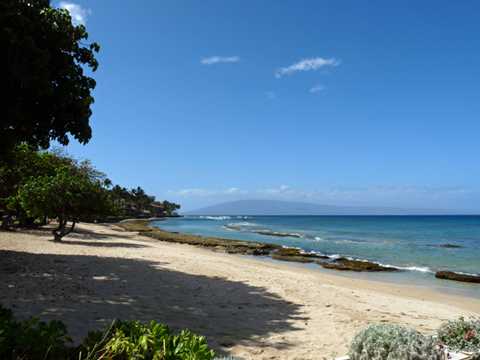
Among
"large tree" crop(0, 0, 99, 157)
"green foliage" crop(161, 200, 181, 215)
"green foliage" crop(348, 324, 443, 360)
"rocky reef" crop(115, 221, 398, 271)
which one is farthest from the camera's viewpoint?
"green foliage" crop(161, 200, 181, 215)

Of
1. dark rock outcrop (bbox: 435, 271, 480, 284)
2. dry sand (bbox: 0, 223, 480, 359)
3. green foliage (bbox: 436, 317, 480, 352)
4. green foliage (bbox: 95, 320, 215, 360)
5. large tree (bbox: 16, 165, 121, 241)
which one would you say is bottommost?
dark rock outcrop (bbox: 435, 271, 480, 284)

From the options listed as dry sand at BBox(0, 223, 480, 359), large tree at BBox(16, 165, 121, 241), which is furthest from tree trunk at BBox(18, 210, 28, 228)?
dry sand at BBox(0, 223, 480, 359)

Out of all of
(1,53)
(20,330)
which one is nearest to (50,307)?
(20,330)

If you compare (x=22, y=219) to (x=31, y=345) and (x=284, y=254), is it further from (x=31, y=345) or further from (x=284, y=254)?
(x=31, y=345)

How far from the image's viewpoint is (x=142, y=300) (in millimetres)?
7617

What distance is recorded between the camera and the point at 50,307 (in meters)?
6.25

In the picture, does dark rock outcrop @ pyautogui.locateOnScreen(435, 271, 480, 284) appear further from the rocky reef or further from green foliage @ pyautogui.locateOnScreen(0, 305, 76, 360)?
green foliage @ pyautogui.locateOnScreen(0, 305, 76, 360)

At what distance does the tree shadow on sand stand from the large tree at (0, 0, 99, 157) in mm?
4113

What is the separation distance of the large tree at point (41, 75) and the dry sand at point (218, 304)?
13.9 ft

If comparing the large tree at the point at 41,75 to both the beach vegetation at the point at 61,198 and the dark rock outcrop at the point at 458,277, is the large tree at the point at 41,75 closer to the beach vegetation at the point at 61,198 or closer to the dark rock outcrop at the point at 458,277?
the beach vegetation at the point at 61,198

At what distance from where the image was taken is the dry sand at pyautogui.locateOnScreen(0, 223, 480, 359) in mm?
5641

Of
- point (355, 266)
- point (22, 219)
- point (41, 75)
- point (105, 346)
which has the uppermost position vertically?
point (41, 75)

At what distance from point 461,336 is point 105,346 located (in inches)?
183

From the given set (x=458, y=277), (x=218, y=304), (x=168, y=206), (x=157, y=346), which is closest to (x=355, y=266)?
(x=458, y=277)
